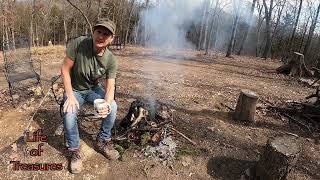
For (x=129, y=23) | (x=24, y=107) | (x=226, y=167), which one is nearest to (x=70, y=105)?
(x=226, y=167)

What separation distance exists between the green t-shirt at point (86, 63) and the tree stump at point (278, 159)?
87.9 inches

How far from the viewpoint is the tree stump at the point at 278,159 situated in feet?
12.1

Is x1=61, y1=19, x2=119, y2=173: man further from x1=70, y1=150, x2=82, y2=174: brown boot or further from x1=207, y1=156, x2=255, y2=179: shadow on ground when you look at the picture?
x1=207, y1=156, x2=255, y2=179: shadow on ground

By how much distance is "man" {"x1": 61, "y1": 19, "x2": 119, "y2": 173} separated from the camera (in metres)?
3.46

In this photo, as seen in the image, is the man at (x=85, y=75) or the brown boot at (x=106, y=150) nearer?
the man at (x=85, y=75)

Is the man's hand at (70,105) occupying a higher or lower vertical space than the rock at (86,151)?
higher

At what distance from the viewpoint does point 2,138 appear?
434 centimetres

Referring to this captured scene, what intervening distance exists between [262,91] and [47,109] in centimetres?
586

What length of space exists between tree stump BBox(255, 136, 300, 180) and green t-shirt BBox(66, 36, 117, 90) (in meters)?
2.23

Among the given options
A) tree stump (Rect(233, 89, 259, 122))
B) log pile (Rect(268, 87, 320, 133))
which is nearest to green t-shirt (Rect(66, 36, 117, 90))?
tree stump (Rect(233, 89, 259, 122))

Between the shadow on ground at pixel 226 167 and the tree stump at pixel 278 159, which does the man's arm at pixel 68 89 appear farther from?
the tree stump at pixel 278 159

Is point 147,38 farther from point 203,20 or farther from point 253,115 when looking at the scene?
point 253,115

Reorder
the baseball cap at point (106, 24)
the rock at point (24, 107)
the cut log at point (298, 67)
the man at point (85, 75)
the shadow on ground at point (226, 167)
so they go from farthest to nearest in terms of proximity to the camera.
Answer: the cut log at point (298, 67) → the rock at point (24, 107) → the shadow on ground at point (226, 167) → the man at point (85, 75) → the baseball cap at point (106, 24)

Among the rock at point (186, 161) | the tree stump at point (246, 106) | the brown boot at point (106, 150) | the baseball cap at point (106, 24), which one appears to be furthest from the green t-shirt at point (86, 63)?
the tree stump at point (246, 106)
